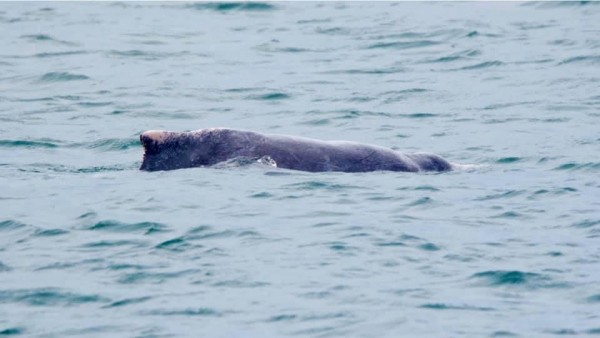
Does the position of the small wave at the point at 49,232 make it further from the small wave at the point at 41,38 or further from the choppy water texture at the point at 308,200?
the small wave at the point at 41,38

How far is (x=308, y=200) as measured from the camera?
13.2 m

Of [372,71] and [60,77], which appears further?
[372,71]

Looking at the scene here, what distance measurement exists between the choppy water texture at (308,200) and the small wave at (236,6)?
6.68 meters

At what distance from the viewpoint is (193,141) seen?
48.0 feet

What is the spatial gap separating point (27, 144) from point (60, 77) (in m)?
7.12

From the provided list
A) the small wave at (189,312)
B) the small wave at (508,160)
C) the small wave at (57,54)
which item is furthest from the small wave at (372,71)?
the small wave at (189,312)

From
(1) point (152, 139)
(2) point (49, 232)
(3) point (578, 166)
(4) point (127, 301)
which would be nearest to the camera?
(4) point (127, 301)

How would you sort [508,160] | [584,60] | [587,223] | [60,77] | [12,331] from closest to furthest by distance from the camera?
[12,331], [587,223], [508,160], [60,77], [584,60]

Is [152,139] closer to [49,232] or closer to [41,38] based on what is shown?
[49,232]

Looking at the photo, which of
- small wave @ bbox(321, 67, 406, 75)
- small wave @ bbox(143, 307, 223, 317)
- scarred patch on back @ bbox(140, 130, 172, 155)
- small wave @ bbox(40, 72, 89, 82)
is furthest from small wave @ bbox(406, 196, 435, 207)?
small wave @ bbox(40, 72, 89, 82)

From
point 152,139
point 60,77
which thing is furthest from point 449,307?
point 60,77

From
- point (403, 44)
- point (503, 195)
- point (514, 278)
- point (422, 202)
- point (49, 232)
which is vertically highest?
point (49, 232)

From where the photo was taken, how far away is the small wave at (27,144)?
17875 mm

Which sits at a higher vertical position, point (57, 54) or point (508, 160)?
point (57, 54)
